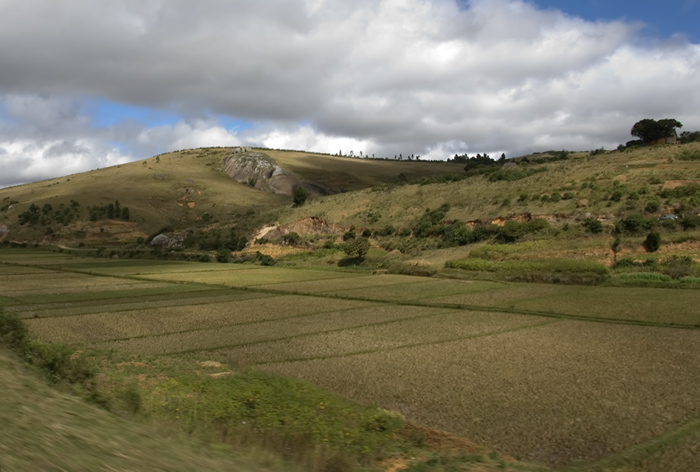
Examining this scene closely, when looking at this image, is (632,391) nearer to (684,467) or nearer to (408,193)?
(684,467)

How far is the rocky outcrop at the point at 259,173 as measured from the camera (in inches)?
5177

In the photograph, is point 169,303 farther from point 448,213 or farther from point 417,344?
point 448,213

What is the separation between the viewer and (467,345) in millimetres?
18781

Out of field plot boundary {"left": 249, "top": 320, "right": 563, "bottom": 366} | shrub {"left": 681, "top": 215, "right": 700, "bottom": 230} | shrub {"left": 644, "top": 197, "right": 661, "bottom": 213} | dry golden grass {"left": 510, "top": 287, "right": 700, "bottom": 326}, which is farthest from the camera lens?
shrub {"left": 644, "top": 197, "right": 661, "bottom": 213}

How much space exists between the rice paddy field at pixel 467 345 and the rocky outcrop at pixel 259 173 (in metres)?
94.5

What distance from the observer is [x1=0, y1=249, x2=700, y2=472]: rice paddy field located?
1095 centimetres

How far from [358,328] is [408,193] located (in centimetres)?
5203

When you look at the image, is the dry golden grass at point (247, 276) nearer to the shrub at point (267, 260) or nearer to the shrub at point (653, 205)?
the shrub at point (267, 260)

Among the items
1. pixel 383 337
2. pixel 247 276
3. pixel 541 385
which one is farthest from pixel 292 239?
pixel 541 385

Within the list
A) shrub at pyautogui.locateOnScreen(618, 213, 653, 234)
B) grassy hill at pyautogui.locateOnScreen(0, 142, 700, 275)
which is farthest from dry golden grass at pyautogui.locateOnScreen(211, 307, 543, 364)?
shrub at pyautogui.locateOnScreen(618, 213, 653, 234)

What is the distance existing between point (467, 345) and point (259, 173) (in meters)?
122

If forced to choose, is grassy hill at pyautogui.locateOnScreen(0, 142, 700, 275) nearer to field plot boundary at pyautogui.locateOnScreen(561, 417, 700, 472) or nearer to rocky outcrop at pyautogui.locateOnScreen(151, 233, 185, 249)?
rocky outcrop at pyautogui.locateOnScreen(151, 233, 185, 249)

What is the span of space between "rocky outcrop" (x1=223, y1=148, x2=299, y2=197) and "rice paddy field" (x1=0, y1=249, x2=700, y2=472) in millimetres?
94514

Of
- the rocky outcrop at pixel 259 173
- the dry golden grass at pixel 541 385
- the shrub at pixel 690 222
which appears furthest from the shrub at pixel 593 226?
the rocky outcrop at pixel 259 173
